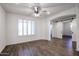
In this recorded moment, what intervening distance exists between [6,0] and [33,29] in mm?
6116

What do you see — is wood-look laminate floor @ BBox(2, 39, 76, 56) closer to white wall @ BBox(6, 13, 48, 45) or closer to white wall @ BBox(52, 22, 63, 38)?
white wall @ BBox(6, 13, 48, 45)

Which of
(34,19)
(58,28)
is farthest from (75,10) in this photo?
(58,28)

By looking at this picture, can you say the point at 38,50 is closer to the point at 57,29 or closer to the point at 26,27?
Answer: the point at 26,27

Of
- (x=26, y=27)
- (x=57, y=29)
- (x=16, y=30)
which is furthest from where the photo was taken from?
(x=57, y=29)

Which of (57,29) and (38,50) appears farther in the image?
(57,29)

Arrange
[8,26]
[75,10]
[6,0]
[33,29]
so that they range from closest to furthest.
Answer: [6,0] < [75,10] < [8,26] < [33,29]

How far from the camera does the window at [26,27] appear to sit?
19.4 feet

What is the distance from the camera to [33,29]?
679 centimetres

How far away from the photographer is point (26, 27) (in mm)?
6270

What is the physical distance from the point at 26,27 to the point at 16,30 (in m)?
0.93

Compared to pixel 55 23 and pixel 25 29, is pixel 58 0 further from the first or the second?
pixel 55 23

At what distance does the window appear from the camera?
5.90 metres

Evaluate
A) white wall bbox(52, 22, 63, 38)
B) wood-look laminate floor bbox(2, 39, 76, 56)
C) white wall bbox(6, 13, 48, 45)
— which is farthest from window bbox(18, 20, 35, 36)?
white wall bbox(52, 22, 63, 38)

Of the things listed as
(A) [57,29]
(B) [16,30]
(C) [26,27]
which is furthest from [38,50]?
(A) [57,29]
